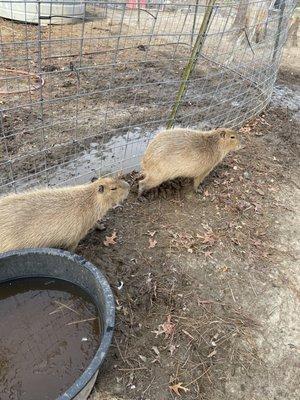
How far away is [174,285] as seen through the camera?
303 cm

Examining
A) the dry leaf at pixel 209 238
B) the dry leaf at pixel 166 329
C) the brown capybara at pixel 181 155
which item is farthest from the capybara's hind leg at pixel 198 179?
the dry leaf at pixel 166 329

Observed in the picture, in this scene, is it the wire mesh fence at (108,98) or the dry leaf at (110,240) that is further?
the wire mesh fence at (108,98)

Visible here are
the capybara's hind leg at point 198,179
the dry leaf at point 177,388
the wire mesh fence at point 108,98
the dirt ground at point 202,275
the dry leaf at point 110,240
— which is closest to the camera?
the dry leaf at point 177,388

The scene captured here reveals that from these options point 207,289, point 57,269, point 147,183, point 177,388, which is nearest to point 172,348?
point 177,388

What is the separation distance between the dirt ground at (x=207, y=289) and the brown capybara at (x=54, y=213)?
324mm

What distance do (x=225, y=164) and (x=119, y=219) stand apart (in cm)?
169

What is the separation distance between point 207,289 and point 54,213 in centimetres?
129

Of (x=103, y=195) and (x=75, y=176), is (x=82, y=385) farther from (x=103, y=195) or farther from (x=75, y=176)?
(x=75, y=176)

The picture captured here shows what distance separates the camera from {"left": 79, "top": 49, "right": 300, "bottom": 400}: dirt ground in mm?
2490

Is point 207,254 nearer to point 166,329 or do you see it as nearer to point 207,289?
point 207,289

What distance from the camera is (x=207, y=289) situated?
308 centimetres

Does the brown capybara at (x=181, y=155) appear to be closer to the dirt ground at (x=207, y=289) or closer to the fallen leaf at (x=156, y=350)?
the dirt ground at (x=207, y=289)

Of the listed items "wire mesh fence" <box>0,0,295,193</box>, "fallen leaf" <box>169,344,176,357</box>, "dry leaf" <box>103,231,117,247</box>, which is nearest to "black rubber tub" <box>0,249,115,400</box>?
"fallen leaf" <box>169,344,176,357</box>

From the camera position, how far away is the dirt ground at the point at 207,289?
8.17 ft
